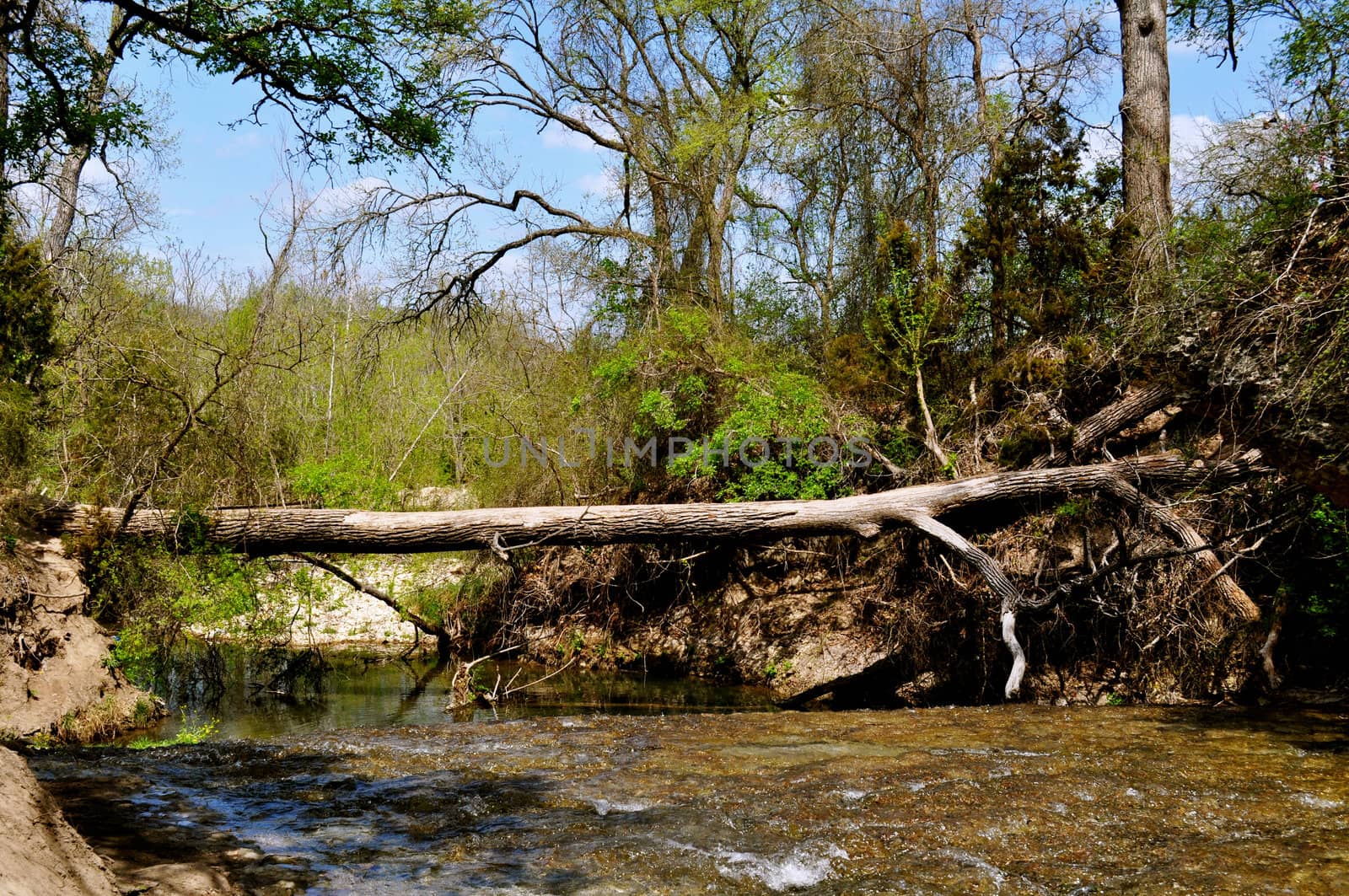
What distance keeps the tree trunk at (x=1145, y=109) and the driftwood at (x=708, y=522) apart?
3379 millimetres

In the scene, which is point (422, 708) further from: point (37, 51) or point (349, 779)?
point (37, 51)

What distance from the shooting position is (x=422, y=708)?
34.4 feet

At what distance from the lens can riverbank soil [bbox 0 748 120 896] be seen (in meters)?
2.66

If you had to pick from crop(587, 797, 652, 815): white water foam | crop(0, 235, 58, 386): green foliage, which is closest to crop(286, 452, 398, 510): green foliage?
crop(0, 235, 58, 386): green foliage

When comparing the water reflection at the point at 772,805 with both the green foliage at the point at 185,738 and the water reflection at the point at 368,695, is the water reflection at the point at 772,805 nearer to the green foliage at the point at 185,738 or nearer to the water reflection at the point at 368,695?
the green foliage at the point at 185,738

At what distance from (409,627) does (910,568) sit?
8.37 m

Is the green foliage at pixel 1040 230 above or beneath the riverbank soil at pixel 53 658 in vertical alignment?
above

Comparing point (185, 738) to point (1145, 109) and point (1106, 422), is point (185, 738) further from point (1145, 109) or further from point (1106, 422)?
point (1145, 109)

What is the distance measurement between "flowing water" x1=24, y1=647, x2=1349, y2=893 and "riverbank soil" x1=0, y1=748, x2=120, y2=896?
125 cm

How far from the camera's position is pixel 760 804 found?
574 centimetres

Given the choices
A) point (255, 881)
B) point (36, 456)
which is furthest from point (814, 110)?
point (255, 881)

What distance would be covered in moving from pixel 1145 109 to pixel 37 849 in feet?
44.0

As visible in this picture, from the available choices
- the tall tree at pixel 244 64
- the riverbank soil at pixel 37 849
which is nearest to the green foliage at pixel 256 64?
the tall tree at pixel 244 64

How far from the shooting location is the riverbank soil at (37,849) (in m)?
2.66
